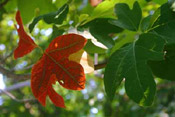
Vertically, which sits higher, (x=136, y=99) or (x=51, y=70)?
(x=51, y=70)

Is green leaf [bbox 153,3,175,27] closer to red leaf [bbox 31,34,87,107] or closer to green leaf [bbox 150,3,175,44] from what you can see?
green leaf [bbox 150,3,175,44]

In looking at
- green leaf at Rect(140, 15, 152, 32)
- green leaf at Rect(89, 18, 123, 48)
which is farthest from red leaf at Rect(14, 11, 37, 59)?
green leaf at Rect(140, 15, 152, 32)

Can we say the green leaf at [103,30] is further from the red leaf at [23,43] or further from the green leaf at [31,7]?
the green leaf at [31,7]

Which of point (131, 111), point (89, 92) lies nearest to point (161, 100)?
point (131, 111)

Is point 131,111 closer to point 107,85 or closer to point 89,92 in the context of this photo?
point 89,92

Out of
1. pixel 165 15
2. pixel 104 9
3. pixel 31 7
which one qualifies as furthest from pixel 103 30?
pixel 31 7
